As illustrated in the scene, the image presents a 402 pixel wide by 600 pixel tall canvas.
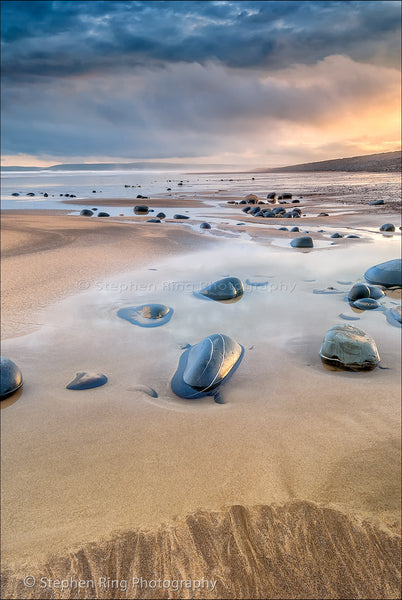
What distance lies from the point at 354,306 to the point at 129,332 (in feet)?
7.50

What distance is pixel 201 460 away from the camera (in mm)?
1732

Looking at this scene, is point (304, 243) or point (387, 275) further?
point (304, 243)

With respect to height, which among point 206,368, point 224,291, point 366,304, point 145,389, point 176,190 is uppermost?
point 176,190

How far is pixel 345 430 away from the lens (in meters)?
1.92

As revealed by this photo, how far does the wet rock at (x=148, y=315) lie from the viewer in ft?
10.9

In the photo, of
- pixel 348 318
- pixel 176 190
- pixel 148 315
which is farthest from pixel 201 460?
pixel 176 190

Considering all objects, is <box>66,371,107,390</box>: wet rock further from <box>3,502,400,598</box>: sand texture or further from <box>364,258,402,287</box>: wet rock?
<box>364,258,402,287</box>: wet rock

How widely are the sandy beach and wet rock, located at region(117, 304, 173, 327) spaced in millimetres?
98

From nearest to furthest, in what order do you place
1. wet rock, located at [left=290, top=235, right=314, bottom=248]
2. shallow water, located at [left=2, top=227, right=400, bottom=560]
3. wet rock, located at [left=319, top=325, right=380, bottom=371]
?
shallow water, located at [left=2, top=227, right=400, bottom=560]
wet rock, located at [left=319, top=325, right=380, bottom=371]
wet rock, located at [left=290, top=235, right=314, bottom=248]

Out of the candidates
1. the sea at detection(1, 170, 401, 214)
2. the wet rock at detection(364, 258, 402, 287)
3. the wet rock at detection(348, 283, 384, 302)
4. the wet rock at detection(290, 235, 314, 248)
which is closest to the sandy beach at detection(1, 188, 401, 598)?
the wet rock at detection(348, 283, 384, 302)

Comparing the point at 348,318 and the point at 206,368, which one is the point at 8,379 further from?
the point at 348,318

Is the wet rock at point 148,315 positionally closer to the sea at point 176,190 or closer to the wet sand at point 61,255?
the wet sand at point 61,255

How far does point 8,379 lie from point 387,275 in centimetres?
418

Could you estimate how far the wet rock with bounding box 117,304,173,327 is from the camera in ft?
10.9
